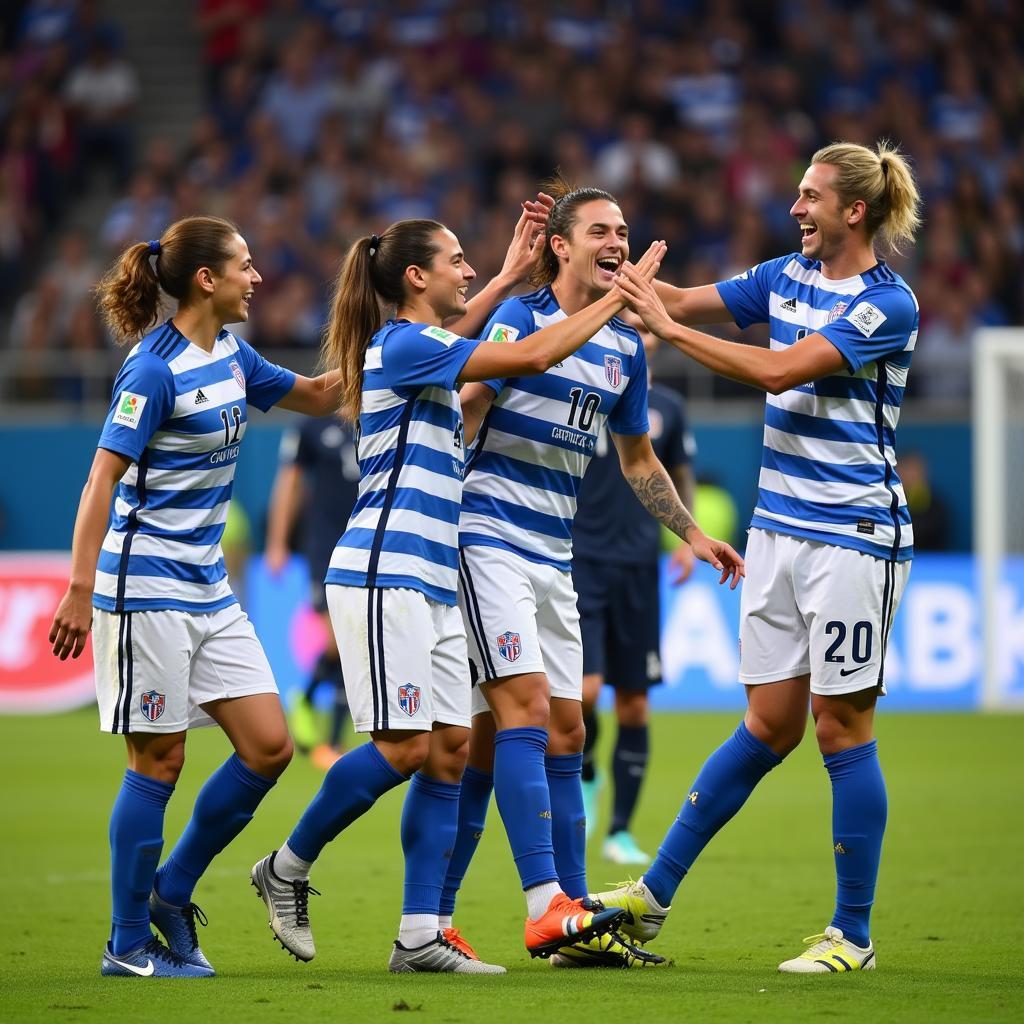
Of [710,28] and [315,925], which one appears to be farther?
[710,28]

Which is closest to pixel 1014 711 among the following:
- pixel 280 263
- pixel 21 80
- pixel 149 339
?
pixel 280 263

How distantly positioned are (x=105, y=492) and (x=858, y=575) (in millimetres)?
2157

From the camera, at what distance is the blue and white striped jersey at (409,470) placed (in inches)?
197

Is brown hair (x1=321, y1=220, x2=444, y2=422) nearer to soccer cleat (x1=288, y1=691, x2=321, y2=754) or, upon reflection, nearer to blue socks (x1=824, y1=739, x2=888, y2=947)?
blue socks (x1=824, y1=739, x2=888, y2=947)

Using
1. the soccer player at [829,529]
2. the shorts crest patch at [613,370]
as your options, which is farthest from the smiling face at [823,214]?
the shorts crest patch at [613,370]

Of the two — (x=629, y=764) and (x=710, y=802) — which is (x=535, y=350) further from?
(x=629, y=764)

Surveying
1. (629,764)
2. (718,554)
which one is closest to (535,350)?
(718,554)

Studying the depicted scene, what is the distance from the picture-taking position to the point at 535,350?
4988 mm

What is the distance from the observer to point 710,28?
19344 millimetres

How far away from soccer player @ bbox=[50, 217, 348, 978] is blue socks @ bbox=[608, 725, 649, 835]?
9.40 ft

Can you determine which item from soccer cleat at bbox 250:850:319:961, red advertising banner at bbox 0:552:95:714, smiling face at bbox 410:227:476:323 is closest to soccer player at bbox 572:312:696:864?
smiling face at bbox 410:227:476:323

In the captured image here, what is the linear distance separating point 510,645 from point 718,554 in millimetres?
825

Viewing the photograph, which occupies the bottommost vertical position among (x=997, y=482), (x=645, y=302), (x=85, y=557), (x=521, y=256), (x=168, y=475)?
(x=85, y=557)

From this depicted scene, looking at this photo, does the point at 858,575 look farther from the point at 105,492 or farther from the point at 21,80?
the point at 21,80
